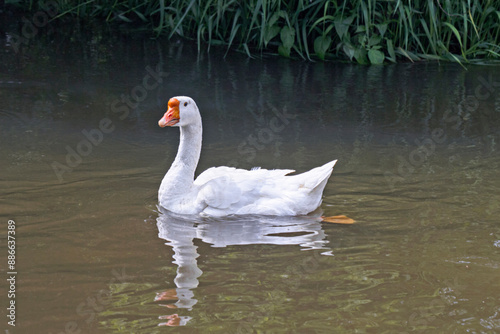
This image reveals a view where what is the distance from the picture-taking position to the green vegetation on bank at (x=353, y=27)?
9.91m

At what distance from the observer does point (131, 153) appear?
6801 millimetres

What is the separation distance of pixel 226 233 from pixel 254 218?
0.36m

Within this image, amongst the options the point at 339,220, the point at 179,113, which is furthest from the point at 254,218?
the point at 179,113

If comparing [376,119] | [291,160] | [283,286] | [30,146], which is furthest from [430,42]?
[283,286]

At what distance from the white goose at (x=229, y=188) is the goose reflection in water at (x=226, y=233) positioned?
69mm
